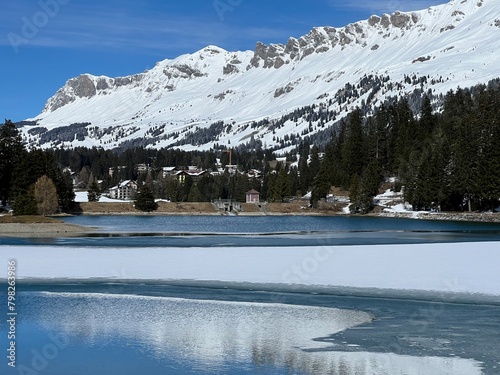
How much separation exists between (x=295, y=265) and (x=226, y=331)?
13843mm

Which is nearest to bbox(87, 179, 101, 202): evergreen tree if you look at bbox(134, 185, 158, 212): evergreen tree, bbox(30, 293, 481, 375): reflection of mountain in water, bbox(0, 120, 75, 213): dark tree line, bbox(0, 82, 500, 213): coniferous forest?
bbox(0, 82, 500, 213): coniferous forest

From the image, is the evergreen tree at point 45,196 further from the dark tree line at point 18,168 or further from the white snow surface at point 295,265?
the white snow surface at point 295,265

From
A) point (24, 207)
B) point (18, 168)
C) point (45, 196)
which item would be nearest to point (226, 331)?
point (24, 207)

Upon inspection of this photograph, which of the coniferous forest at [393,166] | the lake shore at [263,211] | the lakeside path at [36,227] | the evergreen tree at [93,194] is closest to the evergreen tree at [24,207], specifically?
the coniferous forest at [393,166]

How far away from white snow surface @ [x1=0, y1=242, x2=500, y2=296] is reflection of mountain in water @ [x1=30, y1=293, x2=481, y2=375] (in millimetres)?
5309

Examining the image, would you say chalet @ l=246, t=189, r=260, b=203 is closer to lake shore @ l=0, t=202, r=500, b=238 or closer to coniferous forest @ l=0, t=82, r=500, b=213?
coniferous forest @ l=0, t=82, r=500, b=213

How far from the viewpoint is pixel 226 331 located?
870 inches

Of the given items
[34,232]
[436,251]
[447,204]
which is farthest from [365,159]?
[436,251]

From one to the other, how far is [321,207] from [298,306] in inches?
4487

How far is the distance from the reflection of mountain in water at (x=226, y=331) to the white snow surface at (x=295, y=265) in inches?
209

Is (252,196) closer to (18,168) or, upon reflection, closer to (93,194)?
(93,194)

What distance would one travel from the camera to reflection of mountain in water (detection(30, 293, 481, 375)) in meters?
18.3

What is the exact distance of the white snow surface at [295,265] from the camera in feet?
100

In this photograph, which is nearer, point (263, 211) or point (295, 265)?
point (295, 265)
